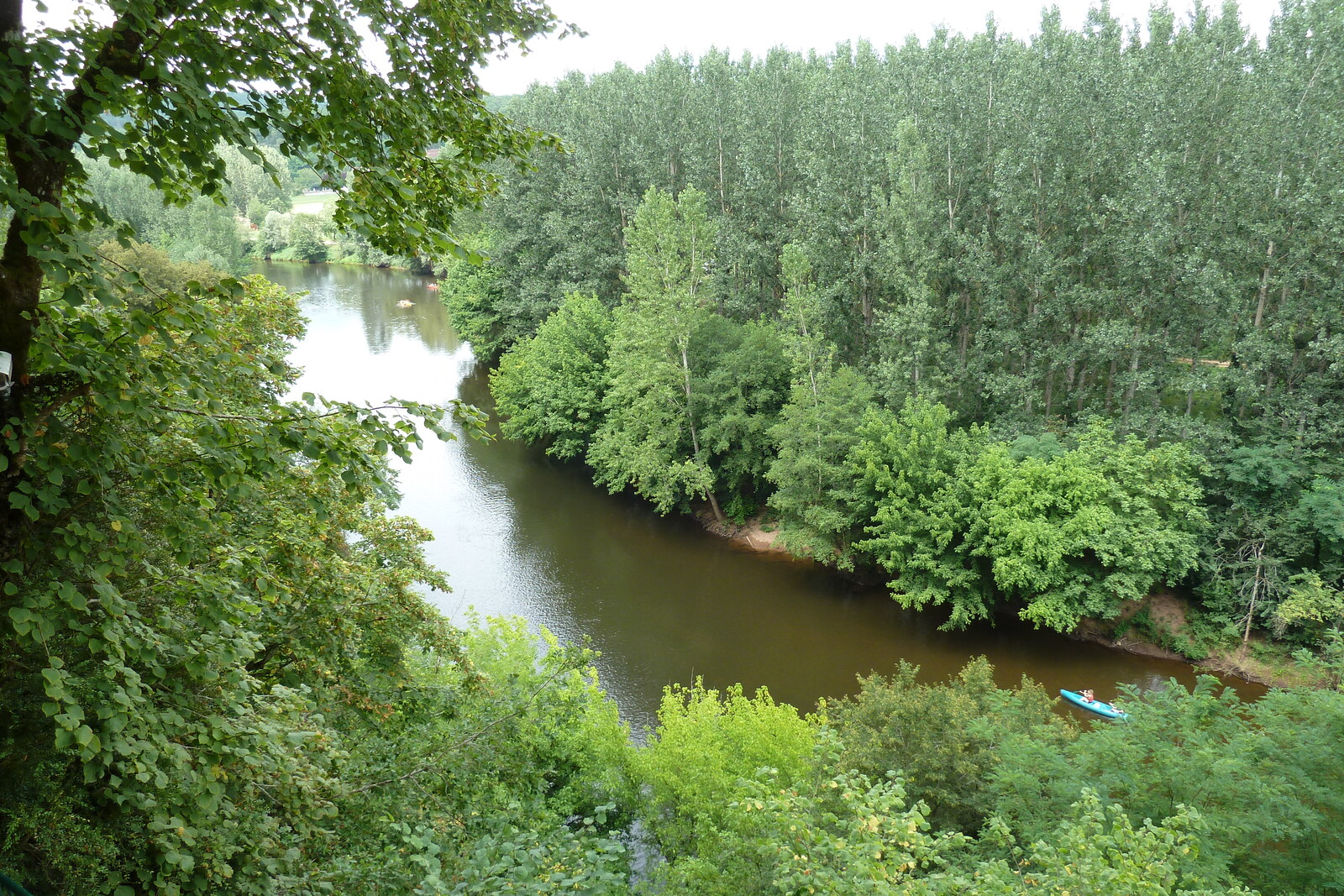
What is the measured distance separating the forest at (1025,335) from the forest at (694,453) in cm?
15

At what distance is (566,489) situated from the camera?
1203 inches

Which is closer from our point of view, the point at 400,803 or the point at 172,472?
the point at 172,472

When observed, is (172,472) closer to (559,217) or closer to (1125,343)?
(1125,343)

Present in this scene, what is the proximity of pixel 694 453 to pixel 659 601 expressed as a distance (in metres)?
6.53

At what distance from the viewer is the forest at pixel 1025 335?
19219 mm

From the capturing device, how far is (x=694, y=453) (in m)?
27.9

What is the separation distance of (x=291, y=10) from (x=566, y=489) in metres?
26.8

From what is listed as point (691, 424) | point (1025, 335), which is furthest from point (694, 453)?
point (1025, 335)

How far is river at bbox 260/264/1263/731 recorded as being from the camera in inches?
769

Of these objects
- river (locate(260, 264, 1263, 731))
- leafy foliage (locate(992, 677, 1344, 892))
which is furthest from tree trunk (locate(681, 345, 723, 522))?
leafy foliage (locate(992, 677, 1344, 892))

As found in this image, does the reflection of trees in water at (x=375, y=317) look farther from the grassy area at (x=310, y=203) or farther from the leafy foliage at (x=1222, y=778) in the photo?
the leafy foliage at (x=1222, y=778)

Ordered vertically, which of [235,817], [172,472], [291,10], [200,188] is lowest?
[235,817]

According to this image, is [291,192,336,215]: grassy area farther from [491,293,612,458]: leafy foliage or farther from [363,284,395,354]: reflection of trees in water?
[491,293,612,458]: leafy foliage

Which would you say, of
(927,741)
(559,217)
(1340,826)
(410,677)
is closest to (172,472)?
(410,677)
